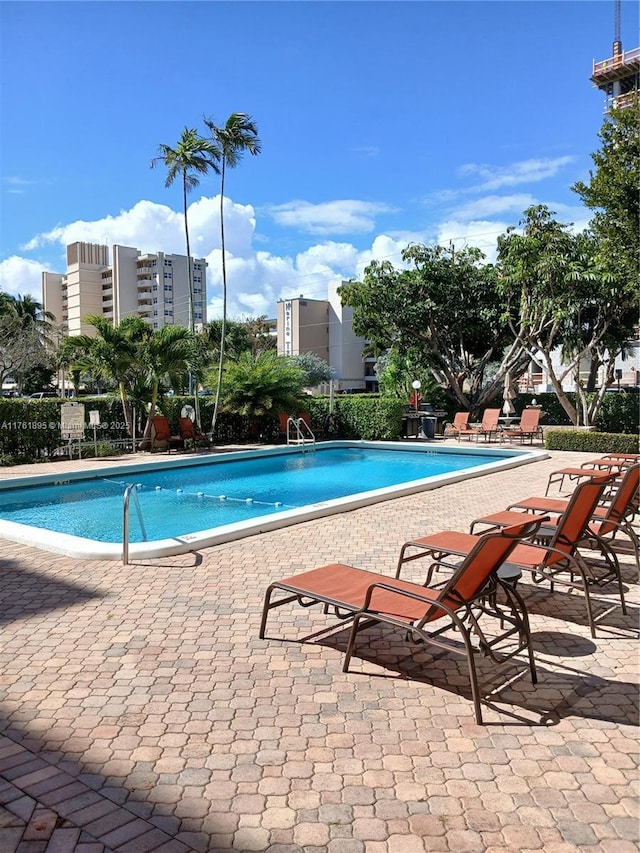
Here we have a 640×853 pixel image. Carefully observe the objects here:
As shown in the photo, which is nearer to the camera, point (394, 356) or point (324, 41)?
point (324, 41)

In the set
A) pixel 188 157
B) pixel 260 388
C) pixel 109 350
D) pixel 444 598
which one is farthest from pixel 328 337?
pixel 444 598

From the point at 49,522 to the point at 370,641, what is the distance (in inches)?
289

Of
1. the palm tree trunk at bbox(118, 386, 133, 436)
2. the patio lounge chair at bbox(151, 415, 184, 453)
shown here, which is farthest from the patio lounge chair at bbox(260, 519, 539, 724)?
the palm tree trunk at bbox(118, 386, 133, 436)

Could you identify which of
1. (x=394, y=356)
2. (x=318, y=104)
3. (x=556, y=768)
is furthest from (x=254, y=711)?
(x=394, y=356)

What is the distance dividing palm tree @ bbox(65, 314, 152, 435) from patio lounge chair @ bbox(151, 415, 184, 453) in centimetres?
101

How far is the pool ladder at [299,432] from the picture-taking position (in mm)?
19578

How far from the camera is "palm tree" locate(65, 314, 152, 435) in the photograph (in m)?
17.3

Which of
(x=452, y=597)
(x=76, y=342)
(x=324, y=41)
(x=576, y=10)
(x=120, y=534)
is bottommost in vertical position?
(x=120, y=534)

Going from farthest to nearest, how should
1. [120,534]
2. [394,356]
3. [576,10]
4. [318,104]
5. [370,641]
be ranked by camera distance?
1. [394,356]
2. [318,104]
3. [120,534]
4. [576,10]
5. [370,641]

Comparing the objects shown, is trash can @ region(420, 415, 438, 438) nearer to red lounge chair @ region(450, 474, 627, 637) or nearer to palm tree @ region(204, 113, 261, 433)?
palm tree @ region(204, 113, 261, 433)

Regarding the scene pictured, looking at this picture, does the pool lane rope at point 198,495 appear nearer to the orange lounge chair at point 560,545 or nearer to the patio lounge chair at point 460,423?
the orange lounge chair at point 560,545

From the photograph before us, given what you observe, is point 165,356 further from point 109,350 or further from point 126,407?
point 126,407

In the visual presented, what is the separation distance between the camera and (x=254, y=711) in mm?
3377

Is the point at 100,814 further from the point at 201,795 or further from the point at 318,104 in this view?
the point at 318,104
